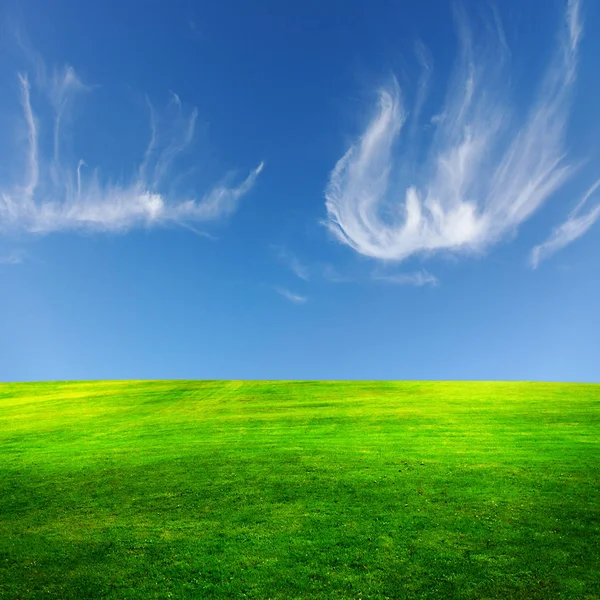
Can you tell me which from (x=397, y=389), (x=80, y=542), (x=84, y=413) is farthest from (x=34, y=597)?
(x=397, y=389)

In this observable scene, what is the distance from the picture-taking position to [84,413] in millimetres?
38844

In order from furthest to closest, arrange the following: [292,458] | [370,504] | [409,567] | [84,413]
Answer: [84,413]
[292,458]
[370,504]
[409,567]

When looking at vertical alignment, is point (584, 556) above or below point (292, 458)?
below

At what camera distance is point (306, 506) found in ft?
60.7

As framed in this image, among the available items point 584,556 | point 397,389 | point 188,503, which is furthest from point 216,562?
Result: point 397,389

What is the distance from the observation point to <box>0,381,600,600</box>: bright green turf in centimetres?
1406

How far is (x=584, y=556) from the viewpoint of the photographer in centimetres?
1495

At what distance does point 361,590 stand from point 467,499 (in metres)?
7.81

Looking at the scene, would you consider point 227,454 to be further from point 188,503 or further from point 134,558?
point 134,558

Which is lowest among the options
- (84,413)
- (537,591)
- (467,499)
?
(537,591)

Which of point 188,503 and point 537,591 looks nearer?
point 537,591

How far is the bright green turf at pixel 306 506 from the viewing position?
14.1 metres

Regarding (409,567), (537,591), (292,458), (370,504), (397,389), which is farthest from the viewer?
(397,389)

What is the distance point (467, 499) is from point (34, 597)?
56.1 ft
